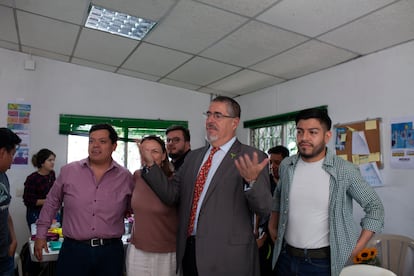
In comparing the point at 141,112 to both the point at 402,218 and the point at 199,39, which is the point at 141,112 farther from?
the point at 402,218

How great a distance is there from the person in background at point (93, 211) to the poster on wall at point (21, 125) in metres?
2.68

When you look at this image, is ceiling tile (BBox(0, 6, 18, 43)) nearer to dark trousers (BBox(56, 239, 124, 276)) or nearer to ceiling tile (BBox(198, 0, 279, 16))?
ceiling tile (BBox(198, 0, 279, 16))

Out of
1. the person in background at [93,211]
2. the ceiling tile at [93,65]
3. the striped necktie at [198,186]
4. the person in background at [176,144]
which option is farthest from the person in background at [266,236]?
the ceiling tile at [93,65]

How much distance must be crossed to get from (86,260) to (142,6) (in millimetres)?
1924

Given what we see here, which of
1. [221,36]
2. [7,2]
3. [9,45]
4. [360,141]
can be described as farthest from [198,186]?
[9,45]

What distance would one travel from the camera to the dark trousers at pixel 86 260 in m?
2.05

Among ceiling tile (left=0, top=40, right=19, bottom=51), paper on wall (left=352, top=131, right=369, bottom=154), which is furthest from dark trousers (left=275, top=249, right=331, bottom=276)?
ceiling tile (left=0, top=40, right=19, bottom=51)

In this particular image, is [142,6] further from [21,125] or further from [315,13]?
[21,125]

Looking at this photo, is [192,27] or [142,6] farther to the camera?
[192,27]

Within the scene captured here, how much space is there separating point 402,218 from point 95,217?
7.72 feet

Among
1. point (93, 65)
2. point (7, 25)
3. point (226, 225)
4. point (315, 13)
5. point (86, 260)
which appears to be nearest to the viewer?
point (226, 225)

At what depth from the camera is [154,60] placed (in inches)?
164

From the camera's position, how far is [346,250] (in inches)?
65.4

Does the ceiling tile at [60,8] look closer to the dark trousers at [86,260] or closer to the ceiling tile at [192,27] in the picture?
the ceiling tile at [192,27]
